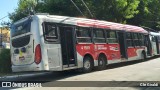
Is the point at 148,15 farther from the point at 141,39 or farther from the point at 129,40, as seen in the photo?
the point at 129,40

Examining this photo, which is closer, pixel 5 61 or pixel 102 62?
pixel 102 62

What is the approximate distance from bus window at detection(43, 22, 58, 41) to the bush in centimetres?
721

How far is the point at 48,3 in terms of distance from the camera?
32000 mm

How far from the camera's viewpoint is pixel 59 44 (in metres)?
15.6

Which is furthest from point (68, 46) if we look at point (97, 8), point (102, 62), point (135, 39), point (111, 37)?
point (97, 8)

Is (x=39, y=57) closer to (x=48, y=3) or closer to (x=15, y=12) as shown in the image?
(x=48, y=3)

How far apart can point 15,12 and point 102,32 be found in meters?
19.6

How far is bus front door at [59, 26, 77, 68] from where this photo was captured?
15.8m

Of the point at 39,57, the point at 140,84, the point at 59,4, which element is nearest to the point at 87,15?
the point at 59,4

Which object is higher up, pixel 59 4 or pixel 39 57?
pixel 59 4

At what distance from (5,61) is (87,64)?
6508 millimetres

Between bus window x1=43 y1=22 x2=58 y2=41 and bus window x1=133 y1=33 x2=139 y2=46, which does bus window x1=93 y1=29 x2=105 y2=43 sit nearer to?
bus window x1=43 y1=22 x2=58 y2=41

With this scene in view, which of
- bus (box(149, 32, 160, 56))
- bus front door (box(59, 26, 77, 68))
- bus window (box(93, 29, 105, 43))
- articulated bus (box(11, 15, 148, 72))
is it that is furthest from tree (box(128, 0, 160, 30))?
bus front door (box(59, 26, 77, 68))

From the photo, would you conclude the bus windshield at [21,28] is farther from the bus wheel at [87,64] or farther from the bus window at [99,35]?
the bus window at [99,35]
